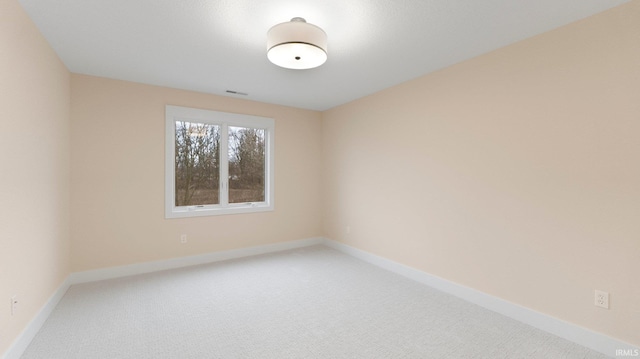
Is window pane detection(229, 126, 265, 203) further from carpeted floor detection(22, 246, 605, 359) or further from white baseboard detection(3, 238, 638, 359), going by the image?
carpeted floor detection(22, 246, 605, 359)

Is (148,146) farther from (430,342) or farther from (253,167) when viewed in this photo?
(430,342)

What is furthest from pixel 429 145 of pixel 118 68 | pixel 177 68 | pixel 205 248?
pixel 118 68

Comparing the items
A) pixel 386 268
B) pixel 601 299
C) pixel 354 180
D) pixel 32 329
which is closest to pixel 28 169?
pixel 32 329

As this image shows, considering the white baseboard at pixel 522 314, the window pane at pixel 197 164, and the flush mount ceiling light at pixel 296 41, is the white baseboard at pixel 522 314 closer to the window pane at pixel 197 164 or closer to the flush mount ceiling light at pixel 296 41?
the flush mount ceiling light at pixel 296 41

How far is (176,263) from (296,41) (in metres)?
3.39

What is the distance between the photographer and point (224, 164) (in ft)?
14.1

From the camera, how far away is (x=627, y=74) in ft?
6.37

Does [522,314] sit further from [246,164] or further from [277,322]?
[246,164]

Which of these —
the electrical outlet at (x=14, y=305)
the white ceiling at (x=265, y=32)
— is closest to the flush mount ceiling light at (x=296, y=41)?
the white ceiling at (x=265, y=32)

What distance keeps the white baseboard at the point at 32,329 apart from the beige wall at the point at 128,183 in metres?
0.67

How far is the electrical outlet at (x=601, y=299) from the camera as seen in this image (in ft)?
6.64

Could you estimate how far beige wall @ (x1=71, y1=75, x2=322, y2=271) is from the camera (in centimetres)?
332

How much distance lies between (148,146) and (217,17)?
232cm

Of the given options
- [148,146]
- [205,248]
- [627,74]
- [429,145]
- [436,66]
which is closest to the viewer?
[627,74]
